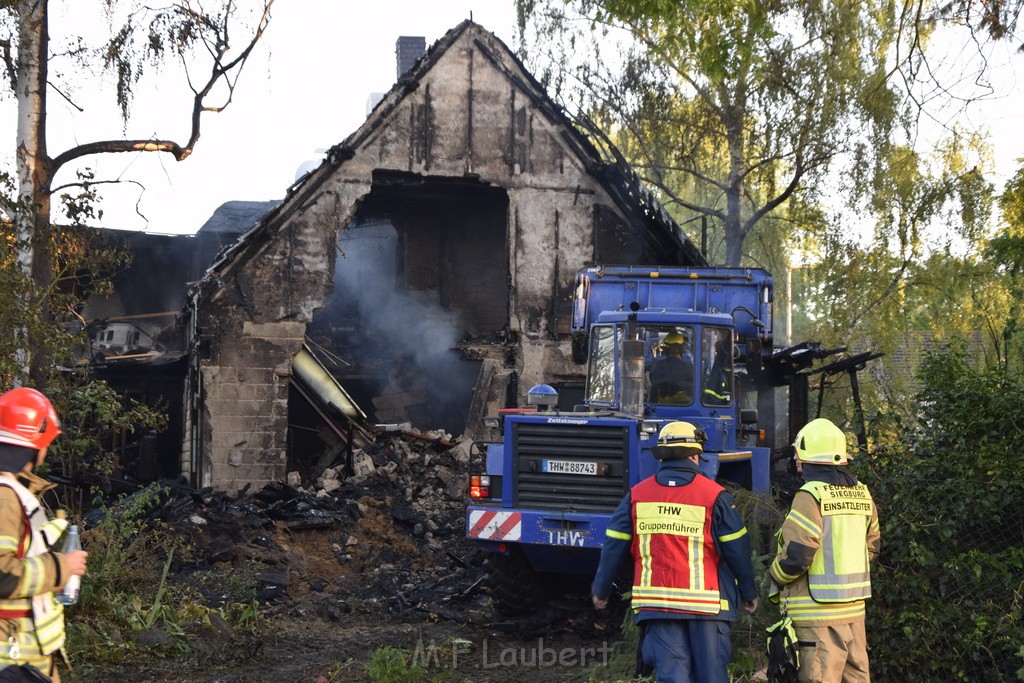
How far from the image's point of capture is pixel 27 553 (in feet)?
14.4

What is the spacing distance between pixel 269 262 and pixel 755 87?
475 inches

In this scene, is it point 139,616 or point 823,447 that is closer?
point 823,447

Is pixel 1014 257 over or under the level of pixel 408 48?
under

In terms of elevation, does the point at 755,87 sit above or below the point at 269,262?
above

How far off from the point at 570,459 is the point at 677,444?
3.76 m

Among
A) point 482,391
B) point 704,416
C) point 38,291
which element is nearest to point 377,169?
point 482,391

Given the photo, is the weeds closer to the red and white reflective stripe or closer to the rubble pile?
the rubble pile

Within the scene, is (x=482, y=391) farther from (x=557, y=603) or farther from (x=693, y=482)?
(x=693, y=482)

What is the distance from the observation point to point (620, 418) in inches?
385

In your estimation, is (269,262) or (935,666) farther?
(269,262)

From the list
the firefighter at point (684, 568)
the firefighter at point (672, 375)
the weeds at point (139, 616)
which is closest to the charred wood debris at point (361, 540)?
the weeds at point (139, 616)

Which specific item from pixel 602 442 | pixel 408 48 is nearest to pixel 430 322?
pixel 408 48

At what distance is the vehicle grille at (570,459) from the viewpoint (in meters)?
9.60

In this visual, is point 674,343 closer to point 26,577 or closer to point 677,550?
point 677,550
